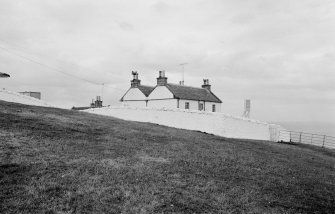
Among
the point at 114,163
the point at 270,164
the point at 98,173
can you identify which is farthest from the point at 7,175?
the point at 270,164

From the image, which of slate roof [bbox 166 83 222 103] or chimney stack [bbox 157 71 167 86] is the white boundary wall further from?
chimney stack [bbox 157 71 167 86]

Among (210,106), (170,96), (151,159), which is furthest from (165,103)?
(151,159)

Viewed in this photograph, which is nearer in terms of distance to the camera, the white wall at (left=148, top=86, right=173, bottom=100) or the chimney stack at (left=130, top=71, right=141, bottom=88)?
the white wall at (left=148, top=86, right=173, bottom=100)

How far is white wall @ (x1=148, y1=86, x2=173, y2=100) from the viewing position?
45.3 metres

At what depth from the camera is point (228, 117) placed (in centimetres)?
3166

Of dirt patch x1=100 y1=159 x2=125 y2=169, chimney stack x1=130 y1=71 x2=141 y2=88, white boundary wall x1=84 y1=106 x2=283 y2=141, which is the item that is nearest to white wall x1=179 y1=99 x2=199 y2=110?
chimney stack x1=130 y1=71 x2=141 y2=88

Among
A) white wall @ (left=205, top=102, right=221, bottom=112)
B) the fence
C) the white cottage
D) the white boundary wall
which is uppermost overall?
the white cottage

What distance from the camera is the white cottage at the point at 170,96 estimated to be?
148 ft

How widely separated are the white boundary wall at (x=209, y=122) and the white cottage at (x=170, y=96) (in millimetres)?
9012

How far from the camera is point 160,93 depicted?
A: 4653 cm

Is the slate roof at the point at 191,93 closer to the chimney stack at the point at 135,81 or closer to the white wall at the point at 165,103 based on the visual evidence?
the white wall at the point at 165,103

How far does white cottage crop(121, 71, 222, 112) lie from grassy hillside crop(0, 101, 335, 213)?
94.5 feet

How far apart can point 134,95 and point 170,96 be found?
8.30 meters

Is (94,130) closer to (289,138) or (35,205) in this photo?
(35,205)
